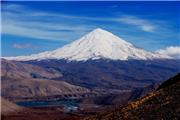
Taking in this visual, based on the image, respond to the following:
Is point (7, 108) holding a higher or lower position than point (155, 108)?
higher

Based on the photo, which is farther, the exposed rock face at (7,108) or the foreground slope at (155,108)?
the exposed rock face at (7,108)

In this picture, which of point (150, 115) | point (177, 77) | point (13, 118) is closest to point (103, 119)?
point (150, 115)

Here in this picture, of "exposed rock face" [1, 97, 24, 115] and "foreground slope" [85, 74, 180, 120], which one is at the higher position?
"exposed rock face" [1, 97, 24, 115]

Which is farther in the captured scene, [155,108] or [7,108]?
[7,108]

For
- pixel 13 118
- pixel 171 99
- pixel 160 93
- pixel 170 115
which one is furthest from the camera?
pixel 13 118

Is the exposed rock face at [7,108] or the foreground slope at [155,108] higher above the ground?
the exposed rock face at [7,108]

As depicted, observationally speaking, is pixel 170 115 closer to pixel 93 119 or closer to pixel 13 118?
pixel 93 119

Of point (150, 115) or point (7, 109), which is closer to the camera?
point (150, 115)

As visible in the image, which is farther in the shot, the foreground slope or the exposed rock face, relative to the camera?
the exposed rock face
